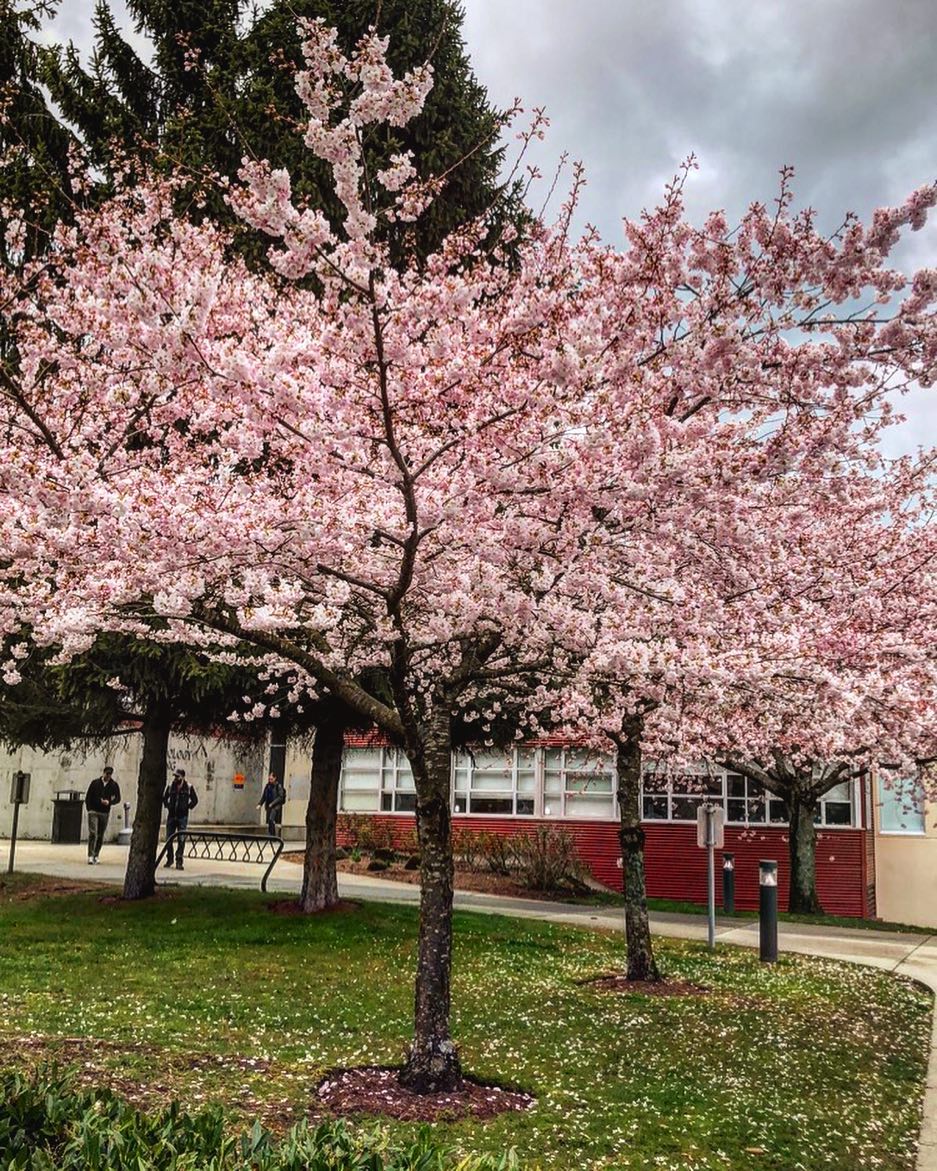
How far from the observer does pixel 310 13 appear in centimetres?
1457

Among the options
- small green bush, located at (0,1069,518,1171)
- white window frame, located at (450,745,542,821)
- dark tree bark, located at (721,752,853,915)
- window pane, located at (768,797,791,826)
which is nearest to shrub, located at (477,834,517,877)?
white window frame, located at (450,745,542,821)

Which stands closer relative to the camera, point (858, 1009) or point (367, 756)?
point (858, 1009)

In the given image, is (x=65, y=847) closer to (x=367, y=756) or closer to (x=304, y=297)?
(x=367, y=756)

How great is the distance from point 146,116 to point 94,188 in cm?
217

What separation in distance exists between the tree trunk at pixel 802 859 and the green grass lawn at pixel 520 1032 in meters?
8.63

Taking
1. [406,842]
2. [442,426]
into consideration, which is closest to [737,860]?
[406,842]

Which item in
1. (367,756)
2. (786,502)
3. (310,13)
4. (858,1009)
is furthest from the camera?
(367,756)

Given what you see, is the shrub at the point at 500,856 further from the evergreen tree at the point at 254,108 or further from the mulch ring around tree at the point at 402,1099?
the mulch ring around tree at the point at 402,1099

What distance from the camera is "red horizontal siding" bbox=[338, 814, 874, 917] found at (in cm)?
2445

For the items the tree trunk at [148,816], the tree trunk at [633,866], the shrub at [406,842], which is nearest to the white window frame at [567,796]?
the shrub at [406,842]

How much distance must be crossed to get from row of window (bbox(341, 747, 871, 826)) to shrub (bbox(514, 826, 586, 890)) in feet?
8.23

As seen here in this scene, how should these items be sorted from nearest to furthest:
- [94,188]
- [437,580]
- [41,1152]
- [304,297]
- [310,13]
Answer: [41,1152] → [437,580] → [304,297] → [94,188] → [310,13]

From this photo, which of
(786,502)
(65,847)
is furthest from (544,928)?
(65,847)

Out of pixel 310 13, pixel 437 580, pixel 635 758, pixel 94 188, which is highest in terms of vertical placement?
pixel 310 13
